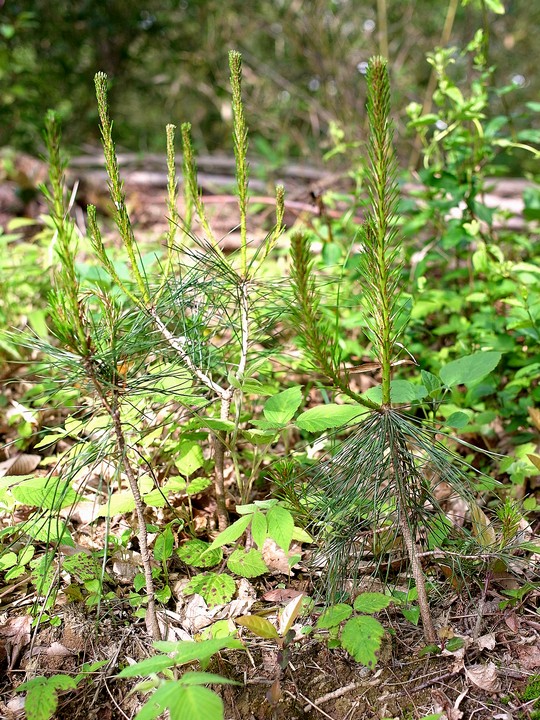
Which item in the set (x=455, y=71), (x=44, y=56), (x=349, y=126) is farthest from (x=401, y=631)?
(x=455, y=71)

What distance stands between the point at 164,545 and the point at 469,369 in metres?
0.98

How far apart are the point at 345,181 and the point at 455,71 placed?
4.70m

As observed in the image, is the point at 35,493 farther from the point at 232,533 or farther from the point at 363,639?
the point at 363,639

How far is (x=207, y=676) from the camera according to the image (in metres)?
1.11

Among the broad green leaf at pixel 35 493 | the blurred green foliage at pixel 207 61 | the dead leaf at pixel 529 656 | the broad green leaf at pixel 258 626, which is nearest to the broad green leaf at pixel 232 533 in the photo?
the broad green leaf at pixel 258 626

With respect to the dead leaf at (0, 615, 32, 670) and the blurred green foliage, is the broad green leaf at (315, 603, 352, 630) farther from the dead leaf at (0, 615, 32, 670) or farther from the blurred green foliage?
the blurred green foliage

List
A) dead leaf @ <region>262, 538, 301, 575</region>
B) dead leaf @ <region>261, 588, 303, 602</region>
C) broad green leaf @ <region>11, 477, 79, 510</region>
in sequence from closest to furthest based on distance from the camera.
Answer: broad green leaf @ <region>11, 477, 79, 510</region>
dead leaf @ <region>261, 588, 303, 602</region>
dead leaf @ <region>262, 538, 301, 575</region>

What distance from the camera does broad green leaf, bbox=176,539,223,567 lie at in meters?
1.69

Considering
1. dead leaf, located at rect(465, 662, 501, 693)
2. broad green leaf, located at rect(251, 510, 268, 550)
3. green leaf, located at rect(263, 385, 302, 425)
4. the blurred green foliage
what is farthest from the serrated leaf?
the blurred green foliage

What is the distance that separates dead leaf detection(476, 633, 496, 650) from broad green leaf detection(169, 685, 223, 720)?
0.71m

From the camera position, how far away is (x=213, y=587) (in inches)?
63.6

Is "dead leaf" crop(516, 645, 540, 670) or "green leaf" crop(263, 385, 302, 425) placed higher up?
"green leaf" crop(263, 385, 302, 425)

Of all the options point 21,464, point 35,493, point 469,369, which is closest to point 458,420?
point 469,369

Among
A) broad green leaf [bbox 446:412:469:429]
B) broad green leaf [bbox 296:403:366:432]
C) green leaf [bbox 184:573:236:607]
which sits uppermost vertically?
broad green leaf [bbox 296:403:366:432]
